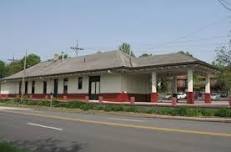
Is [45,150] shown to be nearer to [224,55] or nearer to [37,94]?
[224,55]

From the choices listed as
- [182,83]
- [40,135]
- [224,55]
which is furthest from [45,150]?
[182,83]

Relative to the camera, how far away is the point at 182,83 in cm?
10644

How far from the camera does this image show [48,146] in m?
12.9

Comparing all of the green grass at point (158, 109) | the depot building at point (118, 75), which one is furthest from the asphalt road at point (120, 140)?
the depot building at point (118, 75)

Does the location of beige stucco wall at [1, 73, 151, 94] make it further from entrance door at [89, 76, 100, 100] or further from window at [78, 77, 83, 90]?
entrance door at [89, 76, 100, 100]

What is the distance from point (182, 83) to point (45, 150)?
3789 inches

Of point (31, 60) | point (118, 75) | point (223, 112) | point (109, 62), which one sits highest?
point (31, 60)

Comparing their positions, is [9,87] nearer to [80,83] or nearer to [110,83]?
[80,83]

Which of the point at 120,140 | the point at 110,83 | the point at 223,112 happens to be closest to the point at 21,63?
the point at 110,83

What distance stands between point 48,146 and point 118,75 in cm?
3117

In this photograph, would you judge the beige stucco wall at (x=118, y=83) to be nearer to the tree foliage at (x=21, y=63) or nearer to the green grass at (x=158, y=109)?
the green grass at (x=158, y=109)

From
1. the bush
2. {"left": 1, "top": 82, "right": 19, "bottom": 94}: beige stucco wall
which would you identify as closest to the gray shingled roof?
{"left": 1, "top": 82, "right": 19, "bottom": 94}: beige stucco wall

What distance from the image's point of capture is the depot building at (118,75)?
3959 centimetres

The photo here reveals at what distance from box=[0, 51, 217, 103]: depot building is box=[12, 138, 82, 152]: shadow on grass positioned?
24330 millimetres
